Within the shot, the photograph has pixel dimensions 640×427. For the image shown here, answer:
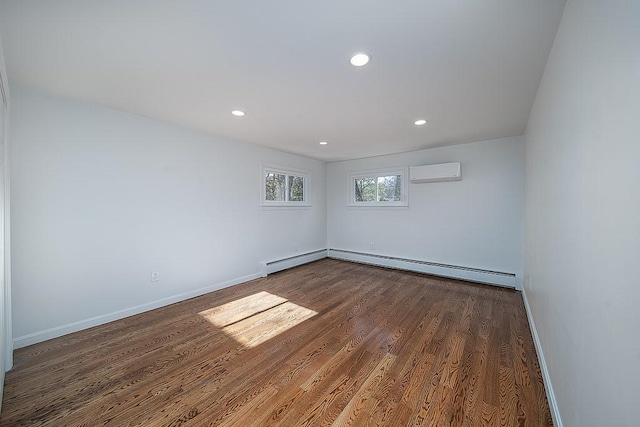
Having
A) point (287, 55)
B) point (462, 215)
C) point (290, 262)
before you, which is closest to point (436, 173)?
point (462, 215)

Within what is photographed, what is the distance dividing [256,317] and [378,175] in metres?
3.76

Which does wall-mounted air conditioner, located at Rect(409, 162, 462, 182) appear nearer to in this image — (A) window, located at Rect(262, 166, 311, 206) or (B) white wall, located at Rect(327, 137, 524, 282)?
(B) white wall, located at Rect(327, 137, 524, 282)

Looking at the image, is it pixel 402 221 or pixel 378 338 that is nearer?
pixel 378 338

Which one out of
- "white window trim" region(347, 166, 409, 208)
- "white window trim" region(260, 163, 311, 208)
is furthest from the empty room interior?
"white window trim" region(347, 166, 409, 208)

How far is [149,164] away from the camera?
3.04 m

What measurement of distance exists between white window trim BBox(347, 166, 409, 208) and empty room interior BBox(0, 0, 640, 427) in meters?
0.72

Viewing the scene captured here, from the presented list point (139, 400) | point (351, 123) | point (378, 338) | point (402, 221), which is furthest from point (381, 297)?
point (139, 400)

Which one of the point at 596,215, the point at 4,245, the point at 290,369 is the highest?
the point at 596,215

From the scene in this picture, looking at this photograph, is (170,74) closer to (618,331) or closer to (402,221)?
(618,331)

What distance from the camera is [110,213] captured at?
2.73m

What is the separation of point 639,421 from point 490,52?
202 cm

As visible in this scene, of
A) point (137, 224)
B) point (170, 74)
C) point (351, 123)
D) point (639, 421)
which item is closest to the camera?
point (639, 421)

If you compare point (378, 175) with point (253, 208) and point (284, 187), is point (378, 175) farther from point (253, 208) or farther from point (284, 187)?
point (253, 208)

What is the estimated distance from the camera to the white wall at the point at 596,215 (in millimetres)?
729
